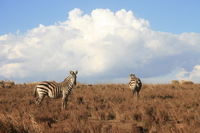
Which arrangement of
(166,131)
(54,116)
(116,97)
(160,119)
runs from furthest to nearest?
(116,97), (54,116), (160,119), (166,131)

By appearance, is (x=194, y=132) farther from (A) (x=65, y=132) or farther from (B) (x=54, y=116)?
(B) (x=54, y=116)

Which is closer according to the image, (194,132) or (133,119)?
(194,132)

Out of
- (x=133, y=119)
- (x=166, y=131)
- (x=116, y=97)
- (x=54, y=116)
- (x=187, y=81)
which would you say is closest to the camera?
(x=166, y=131)

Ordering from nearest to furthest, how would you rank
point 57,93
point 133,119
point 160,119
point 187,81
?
point 160,119, point 133,119, point 57,93, point 187,81

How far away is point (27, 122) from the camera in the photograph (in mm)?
7520

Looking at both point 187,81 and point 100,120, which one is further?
point 187,81

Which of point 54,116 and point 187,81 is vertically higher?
point 187,81

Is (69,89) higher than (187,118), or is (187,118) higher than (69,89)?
(69,89)

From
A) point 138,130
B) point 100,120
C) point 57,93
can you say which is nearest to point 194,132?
point 138,130

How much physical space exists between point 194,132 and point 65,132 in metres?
3.91

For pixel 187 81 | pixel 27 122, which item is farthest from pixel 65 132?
pixel 187 81

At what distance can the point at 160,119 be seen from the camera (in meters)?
8.11

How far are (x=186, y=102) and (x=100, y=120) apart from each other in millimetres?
6221

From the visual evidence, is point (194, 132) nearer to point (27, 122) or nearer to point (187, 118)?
point (187, 118)
